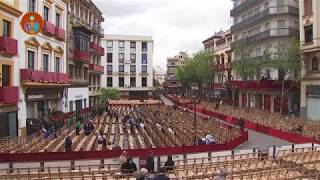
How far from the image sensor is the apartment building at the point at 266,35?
2325 inches

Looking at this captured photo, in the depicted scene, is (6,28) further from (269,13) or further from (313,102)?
(269,13)

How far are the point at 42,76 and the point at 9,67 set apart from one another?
18.1 feet

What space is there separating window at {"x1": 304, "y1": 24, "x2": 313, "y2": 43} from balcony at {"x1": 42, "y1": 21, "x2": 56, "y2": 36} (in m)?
26.8

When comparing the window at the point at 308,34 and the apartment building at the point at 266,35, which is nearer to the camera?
the window at the point at 308,34

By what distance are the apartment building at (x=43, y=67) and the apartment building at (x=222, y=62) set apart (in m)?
43.7

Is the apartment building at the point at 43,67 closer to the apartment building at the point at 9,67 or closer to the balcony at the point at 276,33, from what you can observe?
the apartment building at the point at 9,67

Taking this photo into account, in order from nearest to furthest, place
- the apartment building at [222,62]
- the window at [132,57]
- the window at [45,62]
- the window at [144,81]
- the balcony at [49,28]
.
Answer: the balcony at [49,28] → the window at [45,62] → the apartment building at [222,62] → the window at [132,57] → the window at [144,81]

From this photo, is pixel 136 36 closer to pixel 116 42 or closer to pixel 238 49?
pixel 116 42

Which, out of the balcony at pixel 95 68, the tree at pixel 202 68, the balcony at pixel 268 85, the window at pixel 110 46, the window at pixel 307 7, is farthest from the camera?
the window at pixel 110 46

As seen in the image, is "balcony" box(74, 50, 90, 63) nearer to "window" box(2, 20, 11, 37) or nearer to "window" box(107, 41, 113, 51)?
"window" box(2, 20, 11, 37)

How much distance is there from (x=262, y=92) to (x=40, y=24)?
44073 mm

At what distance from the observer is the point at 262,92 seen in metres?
65.6

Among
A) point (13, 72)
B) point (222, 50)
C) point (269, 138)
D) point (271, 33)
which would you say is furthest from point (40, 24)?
point (222, 50)

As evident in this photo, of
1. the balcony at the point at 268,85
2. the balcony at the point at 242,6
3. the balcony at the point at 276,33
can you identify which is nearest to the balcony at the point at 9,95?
the balcony at the point at 268,85
